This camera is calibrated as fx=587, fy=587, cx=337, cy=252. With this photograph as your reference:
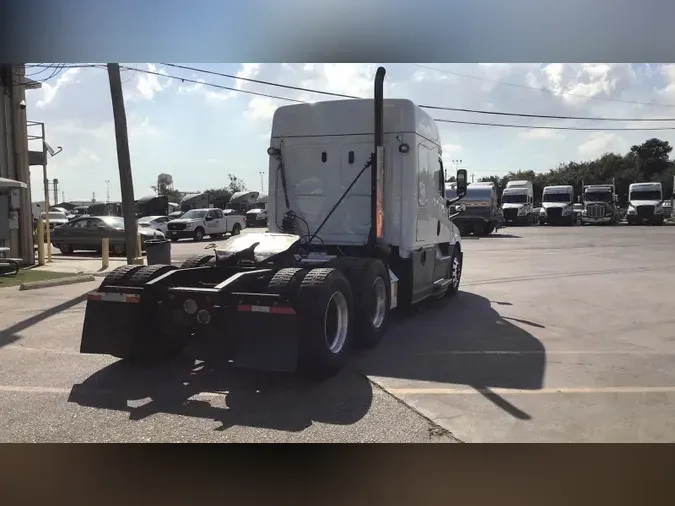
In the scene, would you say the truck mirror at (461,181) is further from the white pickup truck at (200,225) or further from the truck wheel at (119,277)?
the white pickup truck at (200,225)

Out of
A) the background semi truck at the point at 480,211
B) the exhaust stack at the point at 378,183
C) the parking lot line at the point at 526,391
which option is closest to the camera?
the parking lot line at the point at 526,391

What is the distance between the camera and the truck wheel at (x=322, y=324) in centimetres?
532

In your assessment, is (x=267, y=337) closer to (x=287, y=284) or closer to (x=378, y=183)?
(x=287, y=284)

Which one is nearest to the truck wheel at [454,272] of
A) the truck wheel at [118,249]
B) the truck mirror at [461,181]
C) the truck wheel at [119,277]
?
the truck mirror at [461,181]

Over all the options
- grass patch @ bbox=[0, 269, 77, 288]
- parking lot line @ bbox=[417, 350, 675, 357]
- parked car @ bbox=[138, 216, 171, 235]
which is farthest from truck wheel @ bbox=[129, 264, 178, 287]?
parked car @ bbox=[138, 216, 171, 235]

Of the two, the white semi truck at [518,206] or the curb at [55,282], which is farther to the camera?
the white semi truck at [518,206]

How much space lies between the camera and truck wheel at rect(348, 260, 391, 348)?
21.4 feet

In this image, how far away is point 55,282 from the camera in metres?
12.3

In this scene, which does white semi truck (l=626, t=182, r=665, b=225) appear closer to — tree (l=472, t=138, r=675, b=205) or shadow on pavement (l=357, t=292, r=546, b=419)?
tree (l=472, t=138, r=675, b=205)

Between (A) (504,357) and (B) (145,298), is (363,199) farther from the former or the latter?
(B) (145,298)

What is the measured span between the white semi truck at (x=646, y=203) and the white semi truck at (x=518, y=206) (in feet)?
20.9

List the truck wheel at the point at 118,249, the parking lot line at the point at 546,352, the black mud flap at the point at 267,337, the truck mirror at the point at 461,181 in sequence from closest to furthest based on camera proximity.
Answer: the black mud flap at the point at 267,337 < the parking lot line at the point at 546,352 < the truck mirror at the point at 461,181 < the truck wheel at the point at 118,249

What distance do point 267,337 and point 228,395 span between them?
2.01 ft

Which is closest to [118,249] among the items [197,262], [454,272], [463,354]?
[454,272]
